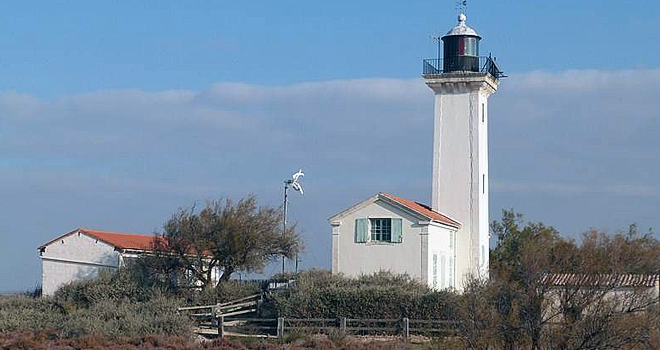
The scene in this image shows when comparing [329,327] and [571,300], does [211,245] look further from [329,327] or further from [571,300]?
[571,300]

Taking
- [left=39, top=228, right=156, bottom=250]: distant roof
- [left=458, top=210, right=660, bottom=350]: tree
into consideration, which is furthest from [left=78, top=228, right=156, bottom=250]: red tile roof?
[left=458, top=210, right=660, bottom=350]: tree

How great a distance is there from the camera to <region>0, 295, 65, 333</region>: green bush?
3153 cm

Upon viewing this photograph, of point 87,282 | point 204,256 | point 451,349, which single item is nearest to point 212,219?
point 204,256

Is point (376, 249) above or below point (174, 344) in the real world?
above

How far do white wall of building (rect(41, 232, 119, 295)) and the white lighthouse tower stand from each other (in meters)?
11.8

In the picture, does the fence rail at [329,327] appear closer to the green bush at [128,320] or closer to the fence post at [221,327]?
the fence post at [221,327]

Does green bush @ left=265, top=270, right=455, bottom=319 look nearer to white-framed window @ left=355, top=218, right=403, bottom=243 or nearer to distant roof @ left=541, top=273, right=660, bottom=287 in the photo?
white-framed window @ left=355, top=218, right=403, bottom=243

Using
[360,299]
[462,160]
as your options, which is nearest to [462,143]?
[462,160]

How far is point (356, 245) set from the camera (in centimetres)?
3459

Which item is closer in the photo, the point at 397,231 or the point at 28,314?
the point at 28,314

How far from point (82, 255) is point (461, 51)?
15431 millimetres

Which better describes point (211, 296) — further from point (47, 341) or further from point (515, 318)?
point (515, 318)

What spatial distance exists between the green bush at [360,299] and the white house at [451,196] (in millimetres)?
1916

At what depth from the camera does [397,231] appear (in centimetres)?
3419
